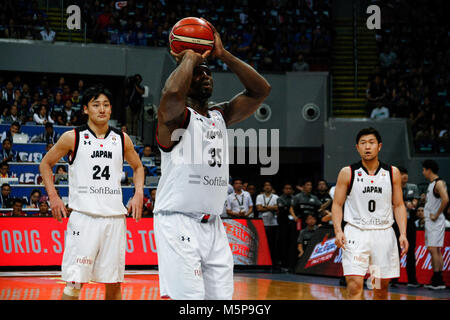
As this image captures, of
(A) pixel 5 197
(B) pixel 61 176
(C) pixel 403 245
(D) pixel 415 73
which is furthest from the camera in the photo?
(D) pixel 415 73

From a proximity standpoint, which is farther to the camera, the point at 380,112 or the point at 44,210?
the point at 380,112

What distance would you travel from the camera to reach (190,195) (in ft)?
13.7

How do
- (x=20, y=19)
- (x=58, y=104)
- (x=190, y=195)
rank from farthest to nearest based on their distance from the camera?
(x=20, y=19)
(x=58, y=104)
(x=190, y=195)

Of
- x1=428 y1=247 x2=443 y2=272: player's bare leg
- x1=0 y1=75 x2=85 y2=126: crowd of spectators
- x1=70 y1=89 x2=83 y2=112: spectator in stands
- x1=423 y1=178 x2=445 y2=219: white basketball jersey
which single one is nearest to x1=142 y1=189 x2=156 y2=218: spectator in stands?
x1=0 y1=75 x2=85 y2=126: crowd of spectators

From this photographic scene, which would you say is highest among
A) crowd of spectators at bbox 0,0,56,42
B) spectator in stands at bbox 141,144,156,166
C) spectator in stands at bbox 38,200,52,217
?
crowd of spectators at bbox 0,0,56,42

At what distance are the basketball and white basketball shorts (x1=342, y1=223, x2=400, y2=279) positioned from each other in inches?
139

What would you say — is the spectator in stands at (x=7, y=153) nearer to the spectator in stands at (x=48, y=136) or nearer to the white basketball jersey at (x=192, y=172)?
the spectator in stands at (x=48, y=136)

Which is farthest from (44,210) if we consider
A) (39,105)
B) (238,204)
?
(39,105)

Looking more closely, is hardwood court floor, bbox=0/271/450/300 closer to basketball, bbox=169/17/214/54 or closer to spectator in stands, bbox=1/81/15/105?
basketball, bbox=169/17/214/54

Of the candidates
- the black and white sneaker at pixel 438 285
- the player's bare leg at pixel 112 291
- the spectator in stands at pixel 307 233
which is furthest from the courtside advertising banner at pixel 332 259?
the player's bare leg at pixel 112 291

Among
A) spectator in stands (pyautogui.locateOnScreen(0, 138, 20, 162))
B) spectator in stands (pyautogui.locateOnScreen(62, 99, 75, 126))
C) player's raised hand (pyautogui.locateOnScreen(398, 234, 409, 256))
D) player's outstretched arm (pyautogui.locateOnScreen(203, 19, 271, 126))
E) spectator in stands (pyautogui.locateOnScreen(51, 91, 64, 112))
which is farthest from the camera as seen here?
spectator in stands (pyautogui.locateOnScreen(51, 91, 64, 112))

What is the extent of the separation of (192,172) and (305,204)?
10608 mm

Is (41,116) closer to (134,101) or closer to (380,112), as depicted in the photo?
(134,101)

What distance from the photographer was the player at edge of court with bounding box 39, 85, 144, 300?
6176mm
